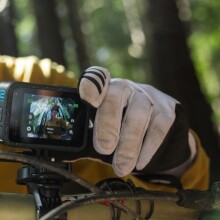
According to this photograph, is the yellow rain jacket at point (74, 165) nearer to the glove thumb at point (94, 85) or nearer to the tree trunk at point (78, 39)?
the glove thumb at point (94, 85)

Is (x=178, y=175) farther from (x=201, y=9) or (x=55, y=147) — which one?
(x=201, y=9)

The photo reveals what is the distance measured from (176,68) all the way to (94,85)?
8.80ft

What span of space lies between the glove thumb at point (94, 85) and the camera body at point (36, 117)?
3 centimetres

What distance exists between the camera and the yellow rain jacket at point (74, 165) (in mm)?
1437

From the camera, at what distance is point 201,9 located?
34.3 feet

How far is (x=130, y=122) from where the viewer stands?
1176mm

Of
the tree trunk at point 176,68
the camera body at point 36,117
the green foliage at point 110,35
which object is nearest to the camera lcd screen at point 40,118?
the camera body at point 36,117

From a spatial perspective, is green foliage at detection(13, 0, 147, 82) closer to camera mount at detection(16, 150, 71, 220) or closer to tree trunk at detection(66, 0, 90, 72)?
tree trunk at detection(66, 0, 90, 72)

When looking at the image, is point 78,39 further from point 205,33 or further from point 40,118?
point 40,118

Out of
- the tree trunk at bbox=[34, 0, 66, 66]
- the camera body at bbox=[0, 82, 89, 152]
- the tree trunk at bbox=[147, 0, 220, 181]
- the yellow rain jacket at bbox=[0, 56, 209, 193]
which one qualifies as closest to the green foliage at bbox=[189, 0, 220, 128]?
the tree trunk at bbox=[34, 0, 66, 66]

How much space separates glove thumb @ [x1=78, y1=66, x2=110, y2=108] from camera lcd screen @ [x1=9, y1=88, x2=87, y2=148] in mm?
34

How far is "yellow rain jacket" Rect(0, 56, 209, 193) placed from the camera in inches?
56.6

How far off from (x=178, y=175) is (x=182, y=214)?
0.54 metres

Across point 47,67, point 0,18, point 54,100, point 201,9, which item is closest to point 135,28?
point 201,9
